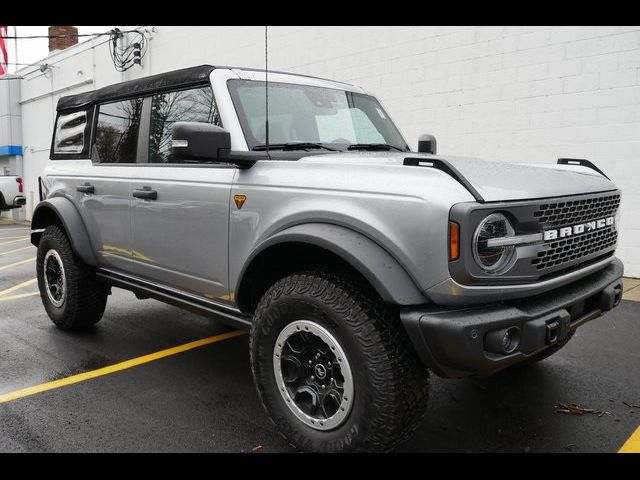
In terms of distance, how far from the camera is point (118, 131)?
412 centimetres

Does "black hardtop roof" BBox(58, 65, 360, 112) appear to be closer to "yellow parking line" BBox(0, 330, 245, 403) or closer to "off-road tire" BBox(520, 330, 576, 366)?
"yellow parking line" BBox(0, 330, 245, 403)

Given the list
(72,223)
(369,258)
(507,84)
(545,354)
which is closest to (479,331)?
(369,258)

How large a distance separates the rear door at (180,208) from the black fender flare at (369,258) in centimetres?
75

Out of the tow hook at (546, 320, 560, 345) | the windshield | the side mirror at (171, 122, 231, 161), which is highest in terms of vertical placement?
the windshield

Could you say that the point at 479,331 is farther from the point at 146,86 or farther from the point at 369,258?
the point at 146,86

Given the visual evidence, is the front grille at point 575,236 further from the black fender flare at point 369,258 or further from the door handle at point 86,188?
the door handle at point 86,188

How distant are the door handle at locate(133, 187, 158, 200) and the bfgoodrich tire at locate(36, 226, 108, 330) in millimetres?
1176

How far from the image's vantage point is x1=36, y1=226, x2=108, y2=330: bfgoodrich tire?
4398mm

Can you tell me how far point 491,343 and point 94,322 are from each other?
3.69 m

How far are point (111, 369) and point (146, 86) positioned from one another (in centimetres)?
201

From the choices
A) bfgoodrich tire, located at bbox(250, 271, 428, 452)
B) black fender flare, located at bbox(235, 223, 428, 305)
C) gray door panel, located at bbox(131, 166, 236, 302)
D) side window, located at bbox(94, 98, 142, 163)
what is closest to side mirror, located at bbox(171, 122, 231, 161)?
gray door panel, located at bbox(131, 166, 236, 302)

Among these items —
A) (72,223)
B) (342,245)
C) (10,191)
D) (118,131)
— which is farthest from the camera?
(10,191)

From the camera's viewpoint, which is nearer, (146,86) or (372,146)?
(372,146)

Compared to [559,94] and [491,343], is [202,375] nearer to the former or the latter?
[491,343]
